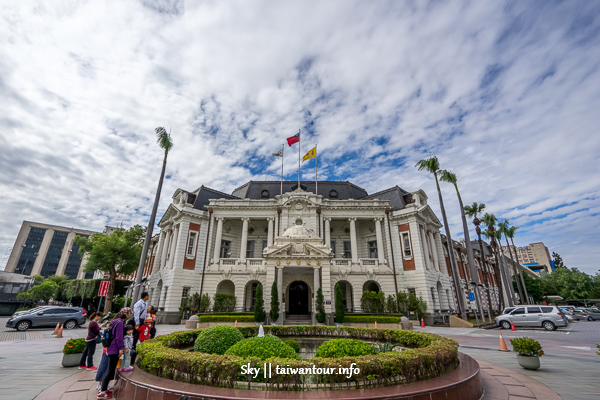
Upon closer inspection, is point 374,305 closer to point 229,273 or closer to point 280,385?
point 229,273

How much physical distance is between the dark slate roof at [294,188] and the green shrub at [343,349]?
2975 centimetres

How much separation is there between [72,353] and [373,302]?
81.1 ft

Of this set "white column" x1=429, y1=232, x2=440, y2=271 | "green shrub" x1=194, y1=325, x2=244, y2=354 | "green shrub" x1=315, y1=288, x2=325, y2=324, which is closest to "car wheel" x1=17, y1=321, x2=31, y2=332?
"green shrub" x1=194, y1=325, x2=244, y2=354

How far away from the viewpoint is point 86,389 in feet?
23.3

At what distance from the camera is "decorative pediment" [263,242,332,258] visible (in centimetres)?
2623

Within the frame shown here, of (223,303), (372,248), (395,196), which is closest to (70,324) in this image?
(223,303)

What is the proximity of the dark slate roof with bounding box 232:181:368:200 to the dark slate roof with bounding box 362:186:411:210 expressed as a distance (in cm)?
332

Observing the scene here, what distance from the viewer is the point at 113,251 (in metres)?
34.0

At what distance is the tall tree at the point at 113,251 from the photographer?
33281 mm

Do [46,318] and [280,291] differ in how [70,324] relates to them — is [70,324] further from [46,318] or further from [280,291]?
[280,291]

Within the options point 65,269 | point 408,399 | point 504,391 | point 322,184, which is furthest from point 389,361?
point 65,269

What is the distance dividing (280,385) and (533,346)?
8.89 m

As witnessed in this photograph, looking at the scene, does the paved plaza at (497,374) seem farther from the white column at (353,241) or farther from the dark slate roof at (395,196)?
the dark slate roof at (395,196)

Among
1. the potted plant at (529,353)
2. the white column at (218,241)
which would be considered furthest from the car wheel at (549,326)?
the white column at (218,241)
